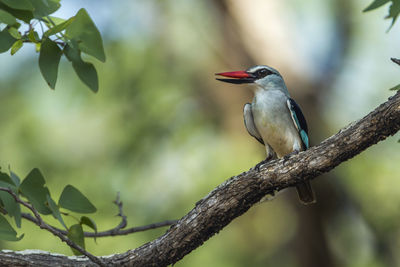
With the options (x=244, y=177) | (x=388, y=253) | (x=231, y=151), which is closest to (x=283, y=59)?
(x=231, y=151)

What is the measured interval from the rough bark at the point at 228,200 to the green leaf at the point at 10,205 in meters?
0.54

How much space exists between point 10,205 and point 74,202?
0.34 metres

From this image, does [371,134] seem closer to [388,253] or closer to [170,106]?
[388,253]

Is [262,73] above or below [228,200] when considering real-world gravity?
above

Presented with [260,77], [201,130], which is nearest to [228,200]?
[260,77]

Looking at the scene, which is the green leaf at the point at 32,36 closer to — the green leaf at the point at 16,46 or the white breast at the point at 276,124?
the green leaf at the point at 16,46

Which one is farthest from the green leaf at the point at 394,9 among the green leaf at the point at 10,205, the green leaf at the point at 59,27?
the green leaf at the point at 10,205

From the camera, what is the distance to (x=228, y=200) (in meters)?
3.08

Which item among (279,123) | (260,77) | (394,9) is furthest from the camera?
(260,77)

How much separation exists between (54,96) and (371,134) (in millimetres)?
6903

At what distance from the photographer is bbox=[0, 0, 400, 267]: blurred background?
7.68 metres

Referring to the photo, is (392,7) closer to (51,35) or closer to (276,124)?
(51,35)

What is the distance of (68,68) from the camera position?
859 centimetres

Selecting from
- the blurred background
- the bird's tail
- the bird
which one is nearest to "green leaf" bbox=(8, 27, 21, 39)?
the bird
